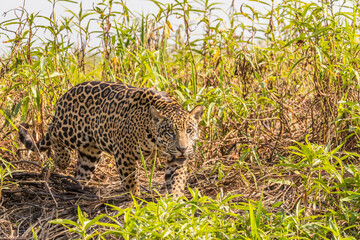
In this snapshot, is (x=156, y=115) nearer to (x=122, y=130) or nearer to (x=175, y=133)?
(x=175, y=133)

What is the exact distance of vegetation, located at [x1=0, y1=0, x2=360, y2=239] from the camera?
375 centimetres

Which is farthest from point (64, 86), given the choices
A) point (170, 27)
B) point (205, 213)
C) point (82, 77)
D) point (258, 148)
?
point (205, 213)

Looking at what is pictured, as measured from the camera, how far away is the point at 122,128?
5211 mm

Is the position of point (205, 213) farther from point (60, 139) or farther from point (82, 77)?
point (82, 77)

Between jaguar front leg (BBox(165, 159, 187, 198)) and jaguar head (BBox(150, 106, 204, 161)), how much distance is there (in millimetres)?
68

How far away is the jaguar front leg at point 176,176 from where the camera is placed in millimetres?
4926

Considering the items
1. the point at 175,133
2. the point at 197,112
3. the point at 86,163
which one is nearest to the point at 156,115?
the point at 175,133

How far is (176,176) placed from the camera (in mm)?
4980

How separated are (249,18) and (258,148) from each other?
158 cm

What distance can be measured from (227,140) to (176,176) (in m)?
0.74

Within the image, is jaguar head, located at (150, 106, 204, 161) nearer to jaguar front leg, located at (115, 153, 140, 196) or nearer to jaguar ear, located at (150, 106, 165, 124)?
jaguar ear, located at (150, 106, 165, 124)

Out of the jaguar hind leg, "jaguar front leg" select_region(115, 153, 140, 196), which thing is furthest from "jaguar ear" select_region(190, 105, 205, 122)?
the jaguar hind leg

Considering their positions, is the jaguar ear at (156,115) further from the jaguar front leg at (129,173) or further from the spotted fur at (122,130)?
the jaguar front leg at (129,173)

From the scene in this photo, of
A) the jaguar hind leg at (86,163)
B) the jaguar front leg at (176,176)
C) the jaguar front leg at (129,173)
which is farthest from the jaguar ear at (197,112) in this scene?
the jaguar hind leg at (86,163)
